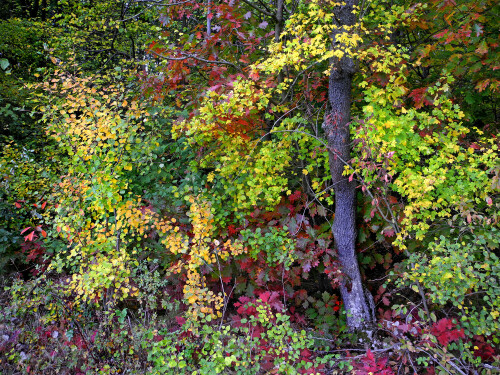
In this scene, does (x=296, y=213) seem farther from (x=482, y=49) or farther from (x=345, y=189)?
(x=482, y=49)

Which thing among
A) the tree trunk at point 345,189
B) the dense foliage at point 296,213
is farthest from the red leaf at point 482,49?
the tree trunk at point 345,189

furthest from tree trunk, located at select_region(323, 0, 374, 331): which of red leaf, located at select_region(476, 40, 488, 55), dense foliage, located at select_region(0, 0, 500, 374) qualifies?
red leaf, located at select_region(476, 40, 488, 55)

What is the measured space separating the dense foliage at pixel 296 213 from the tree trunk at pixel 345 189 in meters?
0.02

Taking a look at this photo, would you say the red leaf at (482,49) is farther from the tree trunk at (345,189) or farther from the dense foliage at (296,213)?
the tree trunk at (345,189)

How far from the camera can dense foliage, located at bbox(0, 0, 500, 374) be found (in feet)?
9.34

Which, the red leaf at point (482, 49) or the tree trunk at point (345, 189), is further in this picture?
the tree trunk at point (345, 189)

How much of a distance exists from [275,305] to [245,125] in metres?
1.91

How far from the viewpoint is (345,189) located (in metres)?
3.58

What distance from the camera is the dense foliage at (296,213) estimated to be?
2846 mm

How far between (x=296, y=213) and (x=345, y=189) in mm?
618

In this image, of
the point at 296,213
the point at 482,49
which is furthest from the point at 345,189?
the point at 482,49

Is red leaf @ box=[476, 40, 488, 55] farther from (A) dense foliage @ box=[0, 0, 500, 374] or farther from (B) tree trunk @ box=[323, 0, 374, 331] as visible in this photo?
(B) tree trunk @ box=[323, 0, 374, 331]

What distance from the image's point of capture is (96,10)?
7.18 m

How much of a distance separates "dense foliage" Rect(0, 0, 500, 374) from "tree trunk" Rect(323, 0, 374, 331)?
16 millimetres
